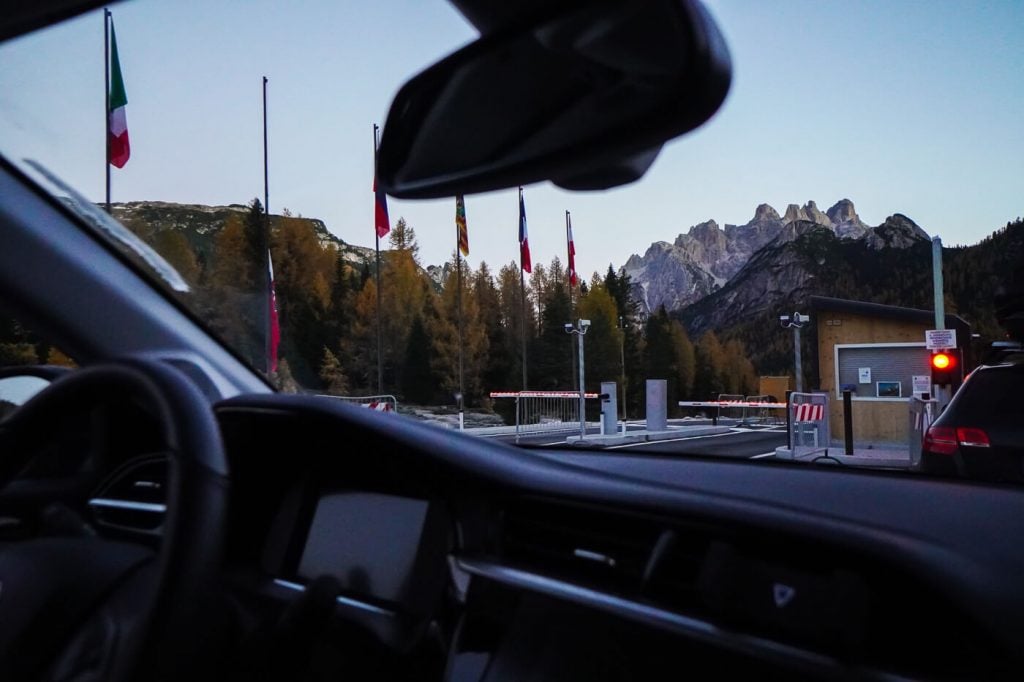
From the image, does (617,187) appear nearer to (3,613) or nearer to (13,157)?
(3,613)

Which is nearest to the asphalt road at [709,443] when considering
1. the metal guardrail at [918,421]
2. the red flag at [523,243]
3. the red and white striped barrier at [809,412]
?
the red and white striped barrier at [809,412]

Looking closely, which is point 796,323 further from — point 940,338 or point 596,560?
point 596,560

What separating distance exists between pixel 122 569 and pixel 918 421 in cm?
230

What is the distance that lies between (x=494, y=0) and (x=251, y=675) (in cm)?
157

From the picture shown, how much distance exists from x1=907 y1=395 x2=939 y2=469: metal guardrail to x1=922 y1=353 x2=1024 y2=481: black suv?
8 cm

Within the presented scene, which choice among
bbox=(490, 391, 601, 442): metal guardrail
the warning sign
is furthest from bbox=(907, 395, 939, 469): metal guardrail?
bbox=(490, 391, 601, 442): metal guardrail

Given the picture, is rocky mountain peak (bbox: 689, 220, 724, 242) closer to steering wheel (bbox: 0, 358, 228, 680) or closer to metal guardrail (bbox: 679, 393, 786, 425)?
metal guardrail (bbox: 679, 393, 786, 425)

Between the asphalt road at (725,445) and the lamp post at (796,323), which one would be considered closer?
the asphalt road at (725,445)

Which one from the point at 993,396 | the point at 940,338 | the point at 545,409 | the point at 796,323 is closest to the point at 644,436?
the point at 545,409

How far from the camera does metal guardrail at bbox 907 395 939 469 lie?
2.46 meters

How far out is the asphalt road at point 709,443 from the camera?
2514mm

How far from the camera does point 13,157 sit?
2.66m

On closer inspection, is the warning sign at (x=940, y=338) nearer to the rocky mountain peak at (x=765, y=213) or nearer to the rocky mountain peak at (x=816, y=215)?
the rocky mountain peak at (x=816, y=215)

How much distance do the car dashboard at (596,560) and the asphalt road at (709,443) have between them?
0.16m
